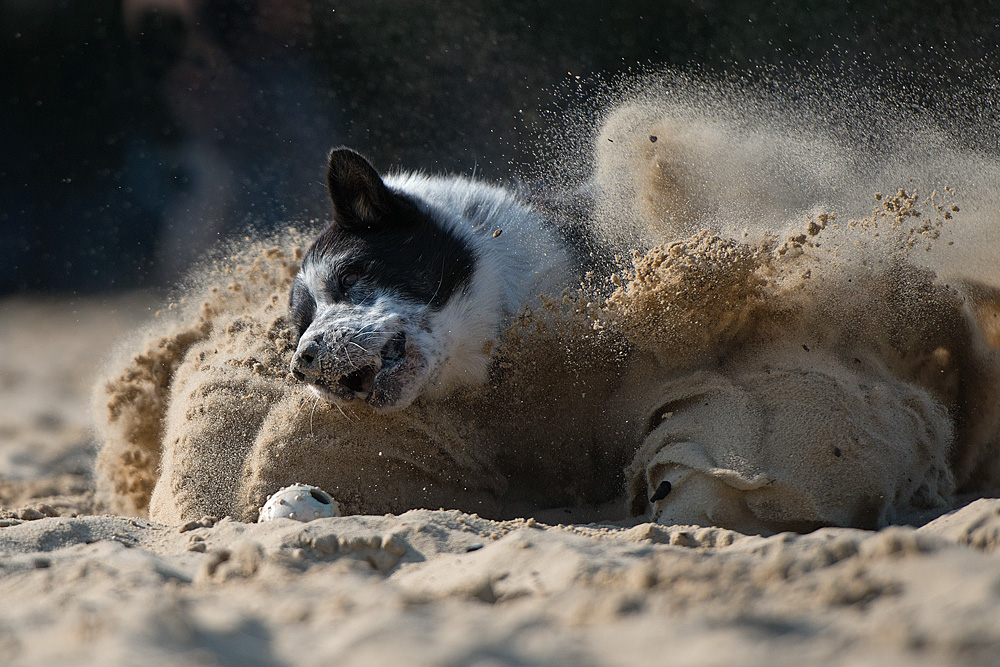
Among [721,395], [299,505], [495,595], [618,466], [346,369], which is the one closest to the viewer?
[495,595]

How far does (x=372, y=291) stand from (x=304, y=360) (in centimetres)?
45

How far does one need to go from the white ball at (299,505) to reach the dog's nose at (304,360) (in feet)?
1.36

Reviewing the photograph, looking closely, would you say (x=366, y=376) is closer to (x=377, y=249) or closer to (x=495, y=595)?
(x=377, y=249)

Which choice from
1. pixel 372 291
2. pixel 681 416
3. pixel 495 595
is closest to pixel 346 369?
pixel 372 291

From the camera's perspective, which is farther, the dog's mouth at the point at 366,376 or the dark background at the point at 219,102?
the dark background at the point at 219,102

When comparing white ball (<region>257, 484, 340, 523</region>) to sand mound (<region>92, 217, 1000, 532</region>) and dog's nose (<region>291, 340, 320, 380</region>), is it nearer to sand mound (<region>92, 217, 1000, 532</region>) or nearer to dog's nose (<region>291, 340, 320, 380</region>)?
sand mound (<region>92, 217, 1000, 532</region>)

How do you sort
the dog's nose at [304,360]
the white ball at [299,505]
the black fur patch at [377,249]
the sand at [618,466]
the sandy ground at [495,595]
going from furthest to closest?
the black fur patch at [377,249] → the dog's nose at [304,360] → the white ball at [299,505] → the sand at [618,466] → the sandy ground at [495,595]

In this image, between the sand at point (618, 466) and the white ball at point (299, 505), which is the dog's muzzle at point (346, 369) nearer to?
the sand at point (618, 466)

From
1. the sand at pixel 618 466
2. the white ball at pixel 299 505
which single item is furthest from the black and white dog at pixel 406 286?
the white ball at pixel 299 505

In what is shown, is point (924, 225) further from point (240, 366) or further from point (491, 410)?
point (240, 366)

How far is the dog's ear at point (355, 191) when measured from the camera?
305 centimetres

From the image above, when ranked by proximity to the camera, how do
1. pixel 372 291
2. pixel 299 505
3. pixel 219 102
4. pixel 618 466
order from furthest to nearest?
pixel 219 102 → pixel 372 291 → pixel 618 466 → pixel 299 505

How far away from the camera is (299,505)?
228 centimetres

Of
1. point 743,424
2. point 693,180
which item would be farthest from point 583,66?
point 743,424
